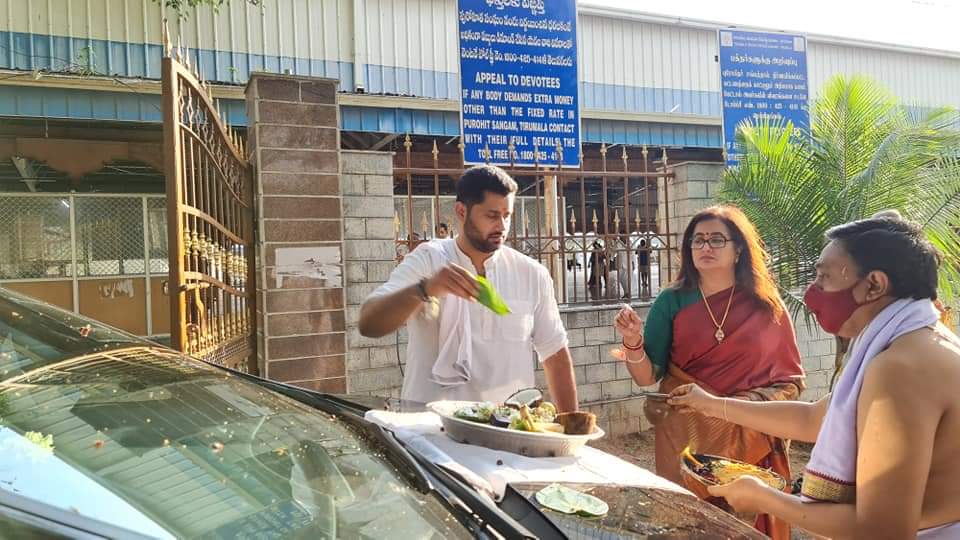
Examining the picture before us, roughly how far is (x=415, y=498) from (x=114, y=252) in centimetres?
772

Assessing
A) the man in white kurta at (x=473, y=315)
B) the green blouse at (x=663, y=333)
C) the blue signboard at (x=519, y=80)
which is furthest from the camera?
the blue signboard at (x=519, y=80)

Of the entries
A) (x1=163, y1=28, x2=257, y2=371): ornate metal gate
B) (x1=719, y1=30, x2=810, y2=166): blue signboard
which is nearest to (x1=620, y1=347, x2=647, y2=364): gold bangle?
(x1=163, y1=28, x2=257, y2=371): ornate metal gate

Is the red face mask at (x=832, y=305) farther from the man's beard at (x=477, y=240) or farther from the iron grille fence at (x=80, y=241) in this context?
the iron grille fence at (x=80, y=241)

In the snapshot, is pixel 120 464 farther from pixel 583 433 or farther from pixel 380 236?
pixel 380 236

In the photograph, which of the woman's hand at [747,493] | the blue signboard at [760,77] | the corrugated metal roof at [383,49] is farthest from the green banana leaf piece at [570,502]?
the blue signboard at [760,77]

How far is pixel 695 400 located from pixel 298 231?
270cm

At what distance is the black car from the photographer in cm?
88

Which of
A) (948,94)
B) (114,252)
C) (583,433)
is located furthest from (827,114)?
(948,94)

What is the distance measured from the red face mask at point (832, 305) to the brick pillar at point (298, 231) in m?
3.05

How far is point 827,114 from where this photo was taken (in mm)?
4840

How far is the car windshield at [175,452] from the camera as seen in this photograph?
90 centimetres

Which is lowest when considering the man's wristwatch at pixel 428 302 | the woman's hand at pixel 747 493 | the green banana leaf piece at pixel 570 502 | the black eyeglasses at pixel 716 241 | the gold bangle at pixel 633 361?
the woman's hand at pixel 747 493

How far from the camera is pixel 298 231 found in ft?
12.6

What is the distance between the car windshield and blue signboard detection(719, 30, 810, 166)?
6343 mm
